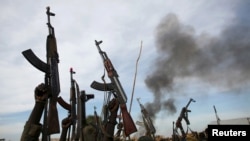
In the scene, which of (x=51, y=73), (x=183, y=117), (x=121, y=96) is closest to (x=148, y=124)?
(x=183, y=117)

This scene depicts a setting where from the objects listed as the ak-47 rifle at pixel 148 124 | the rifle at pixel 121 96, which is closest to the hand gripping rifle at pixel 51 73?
the rifle at pixel 121 96

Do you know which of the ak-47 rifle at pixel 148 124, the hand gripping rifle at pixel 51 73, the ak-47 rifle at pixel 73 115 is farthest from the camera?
the ak-47 rifle at pixel 148 124

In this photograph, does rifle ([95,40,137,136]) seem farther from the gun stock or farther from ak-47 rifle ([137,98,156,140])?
ak-47 rifle ([137,98,156,140])

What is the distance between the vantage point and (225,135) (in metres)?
9.88

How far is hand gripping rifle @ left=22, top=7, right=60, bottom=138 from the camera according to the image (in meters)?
9.79

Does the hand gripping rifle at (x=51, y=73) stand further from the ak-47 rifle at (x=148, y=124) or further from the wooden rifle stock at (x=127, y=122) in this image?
the ak-47 rifle at (x=148, y=124)

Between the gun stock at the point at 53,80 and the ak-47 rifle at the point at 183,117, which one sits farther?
the ak-47 rifle at the point at 183,117

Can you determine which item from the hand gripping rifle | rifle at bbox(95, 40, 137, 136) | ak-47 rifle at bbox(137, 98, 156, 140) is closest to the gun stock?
the hand gripping rifle

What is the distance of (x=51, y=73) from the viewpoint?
410 inches

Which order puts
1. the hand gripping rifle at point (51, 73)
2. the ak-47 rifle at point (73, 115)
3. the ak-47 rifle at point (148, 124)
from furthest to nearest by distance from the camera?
the ak-47 rifle at point (148, 124)
the ak-47 rifle at point (73, 115)
the hand gripping rifle at point (51, 73)

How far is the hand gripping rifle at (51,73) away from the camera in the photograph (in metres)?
9.79

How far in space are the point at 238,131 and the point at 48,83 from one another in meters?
A: 6.14

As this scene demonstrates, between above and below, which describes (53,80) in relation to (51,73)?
below

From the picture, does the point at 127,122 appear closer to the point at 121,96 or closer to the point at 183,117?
the point at 121,96
